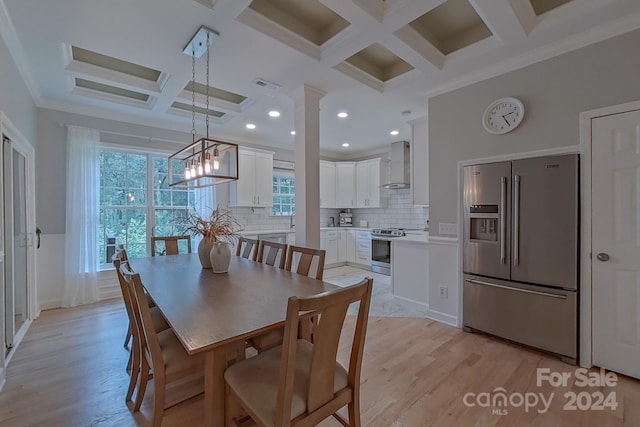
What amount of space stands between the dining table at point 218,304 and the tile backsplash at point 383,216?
2948 mm


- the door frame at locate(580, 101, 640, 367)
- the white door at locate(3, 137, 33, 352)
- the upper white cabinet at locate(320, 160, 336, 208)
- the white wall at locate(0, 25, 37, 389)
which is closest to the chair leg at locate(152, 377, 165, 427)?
the white wall at locate(0, 25, 37, 389)

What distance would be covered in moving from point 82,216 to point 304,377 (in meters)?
4.03

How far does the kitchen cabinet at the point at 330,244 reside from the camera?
617 centimetres

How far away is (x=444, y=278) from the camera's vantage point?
324cm

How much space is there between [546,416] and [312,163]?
2804 millimetres

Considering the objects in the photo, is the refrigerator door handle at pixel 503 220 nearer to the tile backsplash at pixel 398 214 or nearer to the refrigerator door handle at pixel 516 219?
the refrigerator door handle at pixel 516 219

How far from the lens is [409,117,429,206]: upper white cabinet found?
3889 millimetres

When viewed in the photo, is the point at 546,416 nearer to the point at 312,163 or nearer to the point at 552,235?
the point at 552,235

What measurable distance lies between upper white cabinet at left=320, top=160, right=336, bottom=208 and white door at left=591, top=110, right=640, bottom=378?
4743 mm

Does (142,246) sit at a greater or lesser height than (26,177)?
lesser

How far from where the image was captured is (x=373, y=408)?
1860 mm

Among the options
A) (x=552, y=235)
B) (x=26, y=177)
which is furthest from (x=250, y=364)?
(x=26, y=177)

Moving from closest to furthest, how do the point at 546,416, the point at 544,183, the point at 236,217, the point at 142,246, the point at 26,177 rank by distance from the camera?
the point at 546,416
the point at 544,183
the point at 26,177
the point at 142,246
the point at 236,217

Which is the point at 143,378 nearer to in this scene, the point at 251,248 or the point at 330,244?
the point at 251,248
